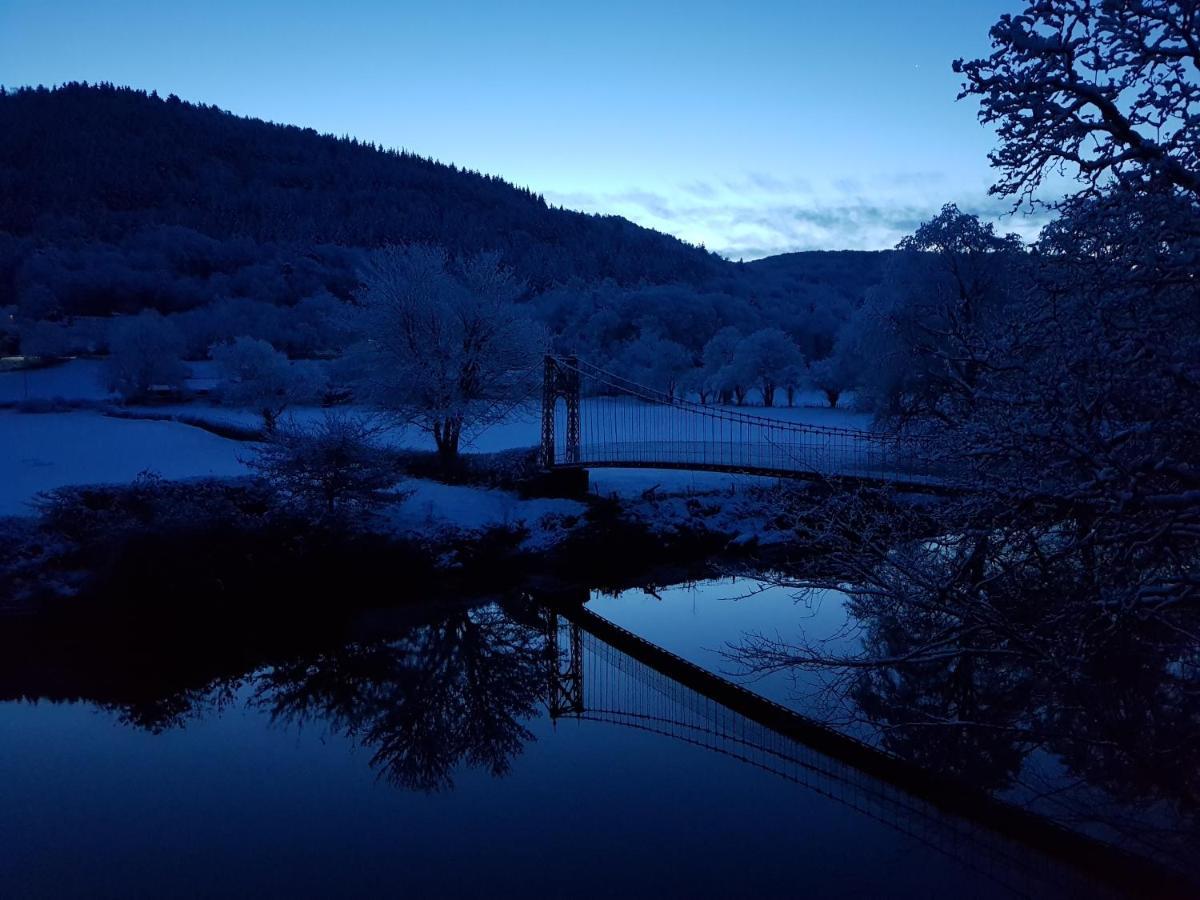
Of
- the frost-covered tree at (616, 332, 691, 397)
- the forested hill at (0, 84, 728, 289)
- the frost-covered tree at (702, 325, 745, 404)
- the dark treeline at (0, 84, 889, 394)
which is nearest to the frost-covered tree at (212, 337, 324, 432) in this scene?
the dark treeline at (0, 84, 889, 394)

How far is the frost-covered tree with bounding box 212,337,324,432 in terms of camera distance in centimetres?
2962

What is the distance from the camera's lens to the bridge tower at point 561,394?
950 inches

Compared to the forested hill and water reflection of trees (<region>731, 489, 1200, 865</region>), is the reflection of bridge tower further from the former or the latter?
the forested hill

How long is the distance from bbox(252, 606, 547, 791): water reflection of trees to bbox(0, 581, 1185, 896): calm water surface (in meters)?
0.05

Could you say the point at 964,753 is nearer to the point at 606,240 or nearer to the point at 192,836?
the point at 192,836

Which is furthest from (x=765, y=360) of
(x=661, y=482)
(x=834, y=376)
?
(x=661, y=482)

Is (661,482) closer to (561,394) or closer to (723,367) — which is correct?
(561,394)

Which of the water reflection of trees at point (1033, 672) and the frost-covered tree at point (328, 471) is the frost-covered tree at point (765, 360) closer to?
the frost-covered tree at point (328, 471)

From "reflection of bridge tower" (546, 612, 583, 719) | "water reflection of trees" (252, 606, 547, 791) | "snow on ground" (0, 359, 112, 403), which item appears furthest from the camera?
"snow on ground" (0, 359, 112, 403)

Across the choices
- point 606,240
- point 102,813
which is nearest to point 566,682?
point 102,813

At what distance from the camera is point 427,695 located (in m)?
13.6

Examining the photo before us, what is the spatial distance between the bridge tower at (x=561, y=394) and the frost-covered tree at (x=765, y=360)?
71.6 feet

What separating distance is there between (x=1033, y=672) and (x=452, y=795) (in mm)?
6593

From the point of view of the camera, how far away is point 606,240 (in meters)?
88.4
